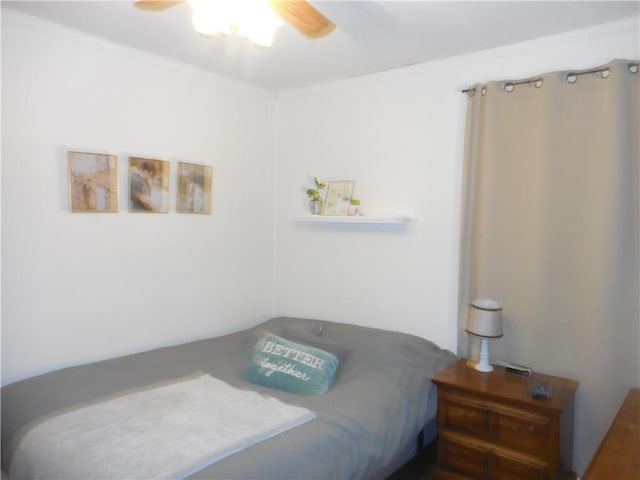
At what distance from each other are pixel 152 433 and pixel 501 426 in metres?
1.58

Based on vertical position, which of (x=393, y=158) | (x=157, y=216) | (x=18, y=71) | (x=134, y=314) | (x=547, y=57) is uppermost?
(x=547, y=57)

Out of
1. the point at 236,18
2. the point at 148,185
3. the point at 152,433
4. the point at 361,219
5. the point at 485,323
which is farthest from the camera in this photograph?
the point at 361,219

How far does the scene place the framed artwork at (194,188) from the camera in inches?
114

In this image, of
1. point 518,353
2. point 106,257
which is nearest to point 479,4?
point 518,353

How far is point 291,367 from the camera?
2.21 meters

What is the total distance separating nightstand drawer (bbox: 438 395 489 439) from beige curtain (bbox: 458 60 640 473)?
1.33 ft

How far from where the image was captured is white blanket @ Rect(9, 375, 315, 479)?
1.47m

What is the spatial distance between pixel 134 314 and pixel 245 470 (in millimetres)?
1505

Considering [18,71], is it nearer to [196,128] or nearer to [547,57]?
[196,128]

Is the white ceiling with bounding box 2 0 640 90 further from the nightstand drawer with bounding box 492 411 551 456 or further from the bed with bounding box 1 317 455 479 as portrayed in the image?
the nightstand drawer with bounding box 492 411 551 456

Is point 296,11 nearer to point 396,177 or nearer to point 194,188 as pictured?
point 396,177

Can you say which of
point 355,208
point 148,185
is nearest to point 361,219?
point 355,208

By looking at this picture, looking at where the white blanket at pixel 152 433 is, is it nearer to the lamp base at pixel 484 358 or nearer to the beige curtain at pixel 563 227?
the lamp base at pixel 484 358

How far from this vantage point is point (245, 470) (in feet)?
4.87
